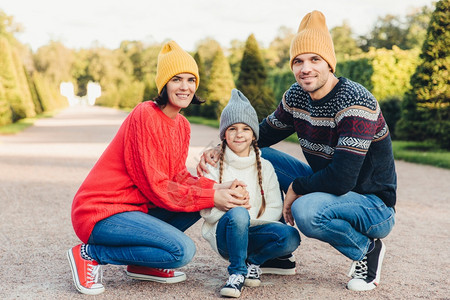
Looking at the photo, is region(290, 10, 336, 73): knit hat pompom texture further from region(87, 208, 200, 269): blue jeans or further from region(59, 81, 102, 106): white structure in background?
region(59, 81, 102, 106): white structure in background

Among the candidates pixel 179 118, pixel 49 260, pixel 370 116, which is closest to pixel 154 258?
pixel 179 118

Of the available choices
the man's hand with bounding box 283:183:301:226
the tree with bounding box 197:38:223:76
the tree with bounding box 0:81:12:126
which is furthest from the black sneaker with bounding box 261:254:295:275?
the tree with bounding box 197:38:223:76

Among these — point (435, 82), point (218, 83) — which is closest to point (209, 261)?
point (435, 82)

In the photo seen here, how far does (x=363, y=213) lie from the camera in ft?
9.55

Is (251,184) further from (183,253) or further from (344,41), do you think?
(344,41)

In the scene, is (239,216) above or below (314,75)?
below

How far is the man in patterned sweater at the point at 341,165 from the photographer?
2.79 m

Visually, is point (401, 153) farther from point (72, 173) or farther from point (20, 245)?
point (20, 245)

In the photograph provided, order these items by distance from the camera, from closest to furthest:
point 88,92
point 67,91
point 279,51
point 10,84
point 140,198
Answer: point 140,198
point 10,84
point 279,51
point 67,91
point 88,92

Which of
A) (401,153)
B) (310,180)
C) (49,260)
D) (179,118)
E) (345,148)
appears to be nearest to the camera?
(345,148)

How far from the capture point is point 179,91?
3055 mm

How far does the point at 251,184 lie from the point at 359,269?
79 centimetres

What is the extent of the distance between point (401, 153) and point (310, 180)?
7935 millimetres

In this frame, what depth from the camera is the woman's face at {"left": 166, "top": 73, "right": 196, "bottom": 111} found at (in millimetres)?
3035
